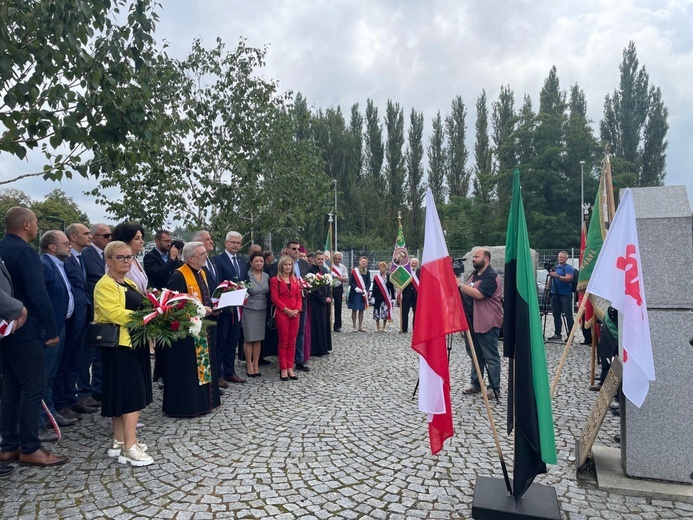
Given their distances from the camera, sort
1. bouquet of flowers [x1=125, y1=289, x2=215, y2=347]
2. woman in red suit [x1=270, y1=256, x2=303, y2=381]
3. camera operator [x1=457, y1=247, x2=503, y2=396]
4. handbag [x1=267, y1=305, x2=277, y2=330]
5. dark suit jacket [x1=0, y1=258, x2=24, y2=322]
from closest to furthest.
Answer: dark suit jacket [x1=0, y1=258, x2=24, y2=322] < bouquet of flowers [x1=125, y1=289, x2=215, y2=347] < camera operator [x1=457, y1=247, x2=503, y2=396] < woman in red suit [x1=270, y1=256, x2=303, y2=381] < handbag [x1=267, y1=305, x2=277, y2=330]

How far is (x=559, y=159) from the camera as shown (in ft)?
129

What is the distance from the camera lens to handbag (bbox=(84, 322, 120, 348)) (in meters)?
4.13

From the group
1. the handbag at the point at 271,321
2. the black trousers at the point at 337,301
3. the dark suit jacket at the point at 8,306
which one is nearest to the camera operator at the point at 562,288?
the black trousers at the point at 337,301

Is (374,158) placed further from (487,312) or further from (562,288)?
(487,312)

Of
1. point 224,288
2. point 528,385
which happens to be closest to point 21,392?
point 224,288

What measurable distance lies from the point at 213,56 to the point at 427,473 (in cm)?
1098

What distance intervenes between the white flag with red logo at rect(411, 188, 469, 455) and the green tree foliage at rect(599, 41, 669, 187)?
4641 cm

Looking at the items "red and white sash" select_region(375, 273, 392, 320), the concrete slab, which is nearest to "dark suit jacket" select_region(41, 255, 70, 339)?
the concrete slab

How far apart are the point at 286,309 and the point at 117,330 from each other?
3203mm

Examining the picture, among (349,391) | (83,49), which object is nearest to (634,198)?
(349,391)

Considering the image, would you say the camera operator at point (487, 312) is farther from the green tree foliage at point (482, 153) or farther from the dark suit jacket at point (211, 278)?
the green tree foliage at point (482, 153)

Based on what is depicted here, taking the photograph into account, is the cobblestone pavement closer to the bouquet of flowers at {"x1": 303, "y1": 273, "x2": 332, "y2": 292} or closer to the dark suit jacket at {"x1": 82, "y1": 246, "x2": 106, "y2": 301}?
the dark suit jacket at {"x1": 82, "y1": 246, "x2": 106, "y2": 301}

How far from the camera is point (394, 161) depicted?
42125mm

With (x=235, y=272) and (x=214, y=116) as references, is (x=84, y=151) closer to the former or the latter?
(x=235, y=272)
